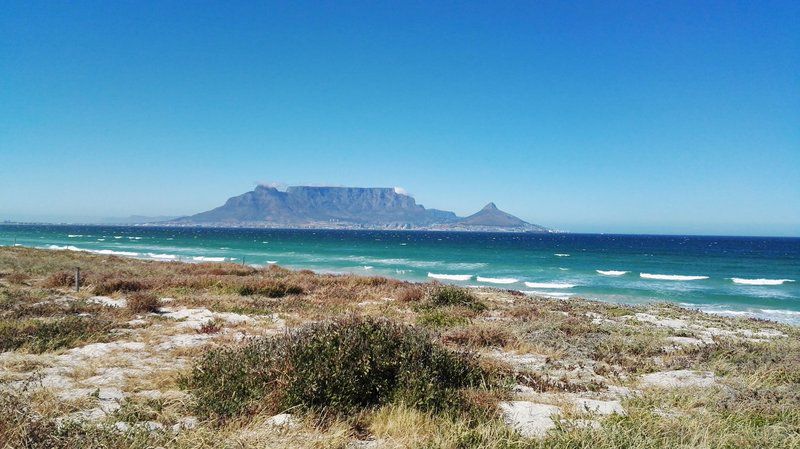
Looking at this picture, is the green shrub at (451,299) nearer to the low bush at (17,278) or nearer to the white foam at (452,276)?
the low bush at (17,278)

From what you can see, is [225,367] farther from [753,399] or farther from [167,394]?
[753,399]

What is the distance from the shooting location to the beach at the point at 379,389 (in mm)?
5062

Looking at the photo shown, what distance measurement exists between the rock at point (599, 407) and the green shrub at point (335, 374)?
1.45m

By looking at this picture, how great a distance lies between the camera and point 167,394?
6.62 meters

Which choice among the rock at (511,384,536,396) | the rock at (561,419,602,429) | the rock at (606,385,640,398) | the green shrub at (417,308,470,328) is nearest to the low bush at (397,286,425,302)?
the green shrub at (417,308,470,328)

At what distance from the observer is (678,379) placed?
27.8ft

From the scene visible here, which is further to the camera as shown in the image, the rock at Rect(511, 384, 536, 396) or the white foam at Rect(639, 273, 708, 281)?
the white foam at Rect(639, 273, 708, 281)

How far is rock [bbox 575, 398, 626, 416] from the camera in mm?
6376

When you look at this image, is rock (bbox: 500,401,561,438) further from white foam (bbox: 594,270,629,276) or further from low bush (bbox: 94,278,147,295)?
white foam (bbox: 594,270,629,276)

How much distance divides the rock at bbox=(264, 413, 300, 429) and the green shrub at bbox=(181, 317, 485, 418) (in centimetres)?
16

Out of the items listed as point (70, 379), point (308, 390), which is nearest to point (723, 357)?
point (308, 390)

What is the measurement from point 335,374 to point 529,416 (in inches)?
104

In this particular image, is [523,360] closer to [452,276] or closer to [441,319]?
[441,319]

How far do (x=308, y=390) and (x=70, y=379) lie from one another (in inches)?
163
